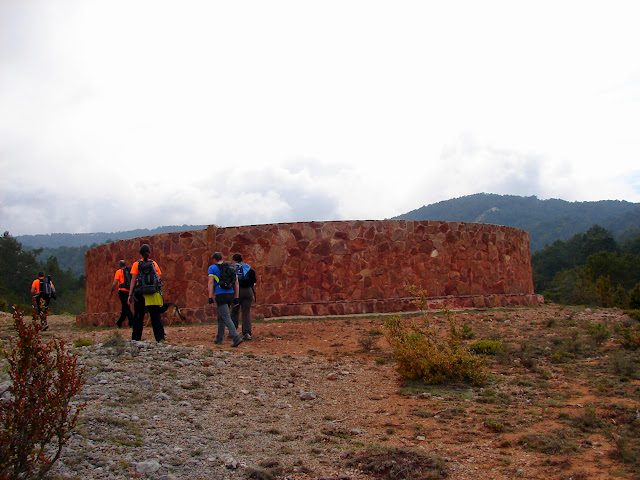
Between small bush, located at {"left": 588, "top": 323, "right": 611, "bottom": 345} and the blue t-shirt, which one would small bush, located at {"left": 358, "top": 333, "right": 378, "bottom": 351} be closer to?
the blue t-shirt

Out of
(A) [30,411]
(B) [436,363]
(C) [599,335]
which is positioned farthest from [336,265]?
(A) [30,411]

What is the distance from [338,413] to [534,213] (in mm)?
113006

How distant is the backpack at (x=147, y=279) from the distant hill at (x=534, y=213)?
84857 millimetres

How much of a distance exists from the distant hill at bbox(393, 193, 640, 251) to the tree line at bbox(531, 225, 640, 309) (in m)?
40.8

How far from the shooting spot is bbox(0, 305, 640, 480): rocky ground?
3.99 metres

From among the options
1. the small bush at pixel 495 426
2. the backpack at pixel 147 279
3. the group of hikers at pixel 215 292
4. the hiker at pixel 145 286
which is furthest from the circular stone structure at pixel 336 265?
the small bush at pixel 495 426

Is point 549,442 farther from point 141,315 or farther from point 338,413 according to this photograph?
point 141,315

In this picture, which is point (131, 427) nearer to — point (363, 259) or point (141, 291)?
point (141, 291)

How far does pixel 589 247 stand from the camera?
43.2 m

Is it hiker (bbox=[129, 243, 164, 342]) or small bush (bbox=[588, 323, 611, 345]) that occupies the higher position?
hiker (bbox=[129, 243, 164, 342])

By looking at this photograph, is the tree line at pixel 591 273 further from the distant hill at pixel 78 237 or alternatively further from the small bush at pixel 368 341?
the distant hill at pixel 78 237

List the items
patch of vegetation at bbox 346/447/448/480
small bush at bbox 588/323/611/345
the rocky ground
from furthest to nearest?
1. small bush at bbox 588/323/611/345
2. the rocky ground
3. patch of vegetation at bbox 346/447/448/480

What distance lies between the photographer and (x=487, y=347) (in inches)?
324

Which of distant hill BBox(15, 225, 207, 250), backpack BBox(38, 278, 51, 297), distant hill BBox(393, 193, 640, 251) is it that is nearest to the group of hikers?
backpack BBox(38, 278, 51, 297)
